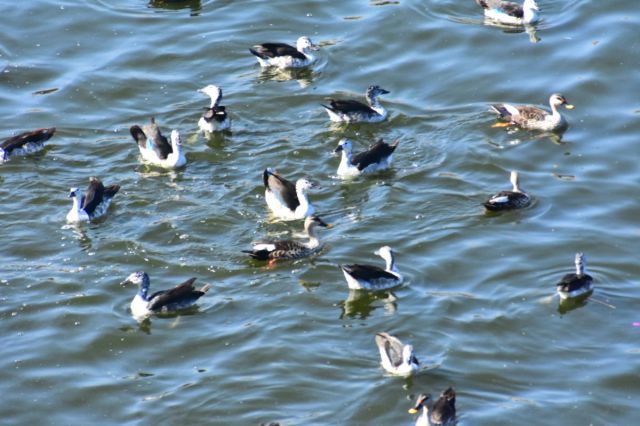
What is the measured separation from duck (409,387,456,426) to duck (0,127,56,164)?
1057 centimetres

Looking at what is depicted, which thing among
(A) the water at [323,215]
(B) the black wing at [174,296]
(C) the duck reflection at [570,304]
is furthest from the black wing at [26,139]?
(C) the duck reflection at [570,304]

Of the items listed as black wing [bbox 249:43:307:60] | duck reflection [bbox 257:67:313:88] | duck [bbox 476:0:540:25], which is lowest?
duck reflection [bbox 257:67:313:88]

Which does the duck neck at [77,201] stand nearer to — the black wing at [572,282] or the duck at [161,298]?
the duck at [161,298]

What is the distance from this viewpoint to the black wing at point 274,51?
26391mm

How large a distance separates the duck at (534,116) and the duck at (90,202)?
720cm

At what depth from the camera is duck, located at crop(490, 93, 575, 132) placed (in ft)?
77.6

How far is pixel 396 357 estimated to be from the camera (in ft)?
54.0

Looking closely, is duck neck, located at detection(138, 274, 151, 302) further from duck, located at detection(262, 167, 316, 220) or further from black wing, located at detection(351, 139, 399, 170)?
black wing, located at detection(351, 139, 399, 170)

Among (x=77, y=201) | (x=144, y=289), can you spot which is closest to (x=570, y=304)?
(x=144, y=289)

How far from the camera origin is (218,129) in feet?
78.6

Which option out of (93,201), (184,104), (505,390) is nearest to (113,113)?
(184,104)

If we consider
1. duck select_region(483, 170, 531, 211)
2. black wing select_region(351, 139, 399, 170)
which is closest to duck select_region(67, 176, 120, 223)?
black wing select_region(351, 139, 399, 170)

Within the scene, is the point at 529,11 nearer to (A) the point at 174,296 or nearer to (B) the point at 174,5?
(B) the point at 174,5

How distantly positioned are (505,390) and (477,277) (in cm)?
308
